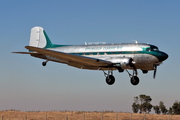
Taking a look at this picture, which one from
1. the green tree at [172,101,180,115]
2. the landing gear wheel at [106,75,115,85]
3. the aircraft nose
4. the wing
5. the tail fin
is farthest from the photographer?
the green tree at [172,101,180,115]

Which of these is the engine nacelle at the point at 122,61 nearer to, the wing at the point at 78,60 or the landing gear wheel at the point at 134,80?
the wing at the point at 78,60

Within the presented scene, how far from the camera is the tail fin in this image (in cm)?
3788

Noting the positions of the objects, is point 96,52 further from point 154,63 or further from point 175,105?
point 175,105

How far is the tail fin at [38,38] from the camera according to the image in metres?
37.9

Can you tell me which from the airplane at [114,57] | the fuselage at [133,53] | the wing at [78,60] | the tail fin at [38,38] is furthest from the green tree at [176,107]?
the wing at [78,60]

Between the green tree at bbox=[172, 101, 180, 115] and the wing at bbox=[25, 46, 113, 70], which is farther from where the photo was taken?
the green tree at bbox=[172, 101, 180, 115]

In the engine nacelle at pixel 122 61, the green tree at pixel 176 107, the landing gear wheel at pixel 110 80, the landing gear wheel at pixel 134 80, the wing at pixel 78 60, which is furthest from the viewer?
the green tree at pixel 176 107

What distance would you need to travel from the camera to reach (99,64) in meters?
30.5

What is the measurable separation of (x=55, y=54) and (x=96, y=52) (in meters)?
5.20

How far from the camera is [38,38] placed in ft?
125

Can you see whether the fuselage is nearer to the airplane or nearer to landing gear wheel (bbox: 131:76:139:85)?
the airplane

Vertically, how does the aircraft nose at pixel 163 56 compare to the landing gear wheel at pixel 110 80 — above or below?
above

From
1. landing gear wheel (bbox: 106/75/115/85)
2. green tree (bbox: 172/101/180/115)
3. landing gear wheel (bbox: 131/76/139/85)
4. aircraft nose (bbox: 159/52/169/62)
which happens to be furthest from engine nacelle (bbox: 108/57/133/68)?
green tree (bbox: 172/101/180/115)

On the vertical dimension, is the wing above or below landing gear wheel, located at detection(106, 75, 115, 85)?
above
